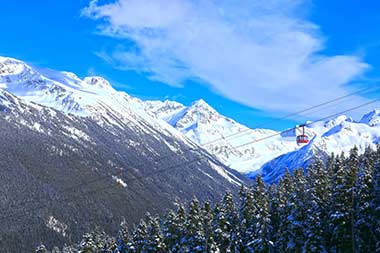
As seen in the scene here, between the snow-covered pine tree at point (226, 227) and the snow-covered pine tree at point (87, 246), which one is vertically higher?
the snow-covered pine tree at point (226, 227)

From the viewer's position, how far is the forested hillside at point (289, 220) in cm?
5497

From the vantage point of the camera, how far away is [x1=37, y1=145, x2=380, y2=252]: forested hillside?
55.0 metres

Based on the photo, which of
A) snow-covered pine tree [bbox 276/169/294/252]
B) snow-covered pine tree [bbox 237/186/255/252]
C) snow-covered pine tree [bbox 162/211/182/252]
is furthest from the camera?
snow-covered pine tree [bbox 162/211/182/252]

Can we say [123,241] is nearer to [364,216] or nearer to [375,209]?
[364,216]

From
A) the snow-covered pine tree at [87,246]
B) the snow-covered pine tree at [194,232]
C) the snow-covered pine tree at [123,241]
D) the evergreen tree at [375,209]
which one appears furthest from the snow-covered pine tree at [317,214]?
the snow-covered pine tree at [87,246]

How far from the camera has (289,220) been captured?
192ft

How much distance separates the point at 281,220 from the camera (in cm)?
6303

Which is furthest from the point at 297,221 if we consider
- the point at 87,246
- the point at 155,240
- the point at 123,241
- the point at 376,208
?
the point at 87,246

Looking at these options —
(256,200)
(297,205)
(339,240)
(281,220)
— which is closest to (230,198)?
(256,200)

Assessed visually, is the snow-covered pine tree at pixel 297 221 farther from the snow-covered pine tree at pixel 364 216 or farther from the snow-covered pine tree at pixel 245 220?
the snow-covered pine tree at pixel 245 220

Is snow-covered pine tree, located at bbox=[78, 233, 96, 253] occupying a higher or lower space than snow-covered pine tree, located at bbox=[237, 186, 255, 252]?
lower

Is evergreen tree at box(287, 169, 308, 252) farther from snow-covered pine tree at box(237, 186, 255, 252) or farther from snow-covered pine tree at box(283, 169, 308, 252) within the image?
snow-covered pine tree at box(237, 186, 255, 252)

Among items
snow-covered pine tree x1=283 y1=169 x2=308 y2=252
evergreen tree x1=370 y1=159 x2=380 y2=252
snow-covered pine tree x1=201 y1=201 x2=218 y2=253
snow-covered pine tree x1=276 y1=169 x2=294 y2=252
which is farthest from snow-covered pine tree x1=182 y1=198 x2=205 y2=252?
evergreen tree x1=370 y1=159 x2=380 y2=252

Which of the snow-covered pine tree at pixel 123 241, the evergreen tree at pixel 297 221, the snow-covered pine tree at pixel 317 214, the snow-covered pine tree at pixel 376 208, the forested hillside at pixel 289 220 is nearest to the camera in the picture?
the snow-covered pine tree at pixel 376 208
